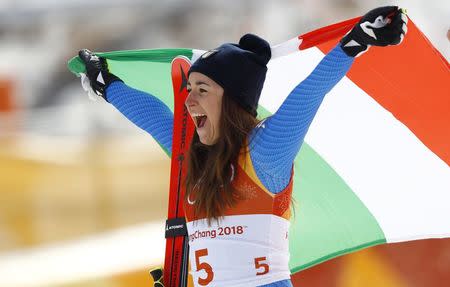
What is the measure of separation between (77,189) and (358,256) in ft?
6.30

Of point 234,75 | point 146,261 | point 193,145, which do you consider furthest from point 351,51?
point 146,261

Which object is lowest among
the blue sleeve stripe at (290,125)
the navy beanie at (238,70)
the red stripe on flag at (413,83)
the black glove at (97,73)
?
the blue sleeve stripe at (290,125)

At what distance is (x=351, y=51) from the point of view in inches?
105

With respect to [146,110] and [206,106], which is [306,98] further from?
[146,110]

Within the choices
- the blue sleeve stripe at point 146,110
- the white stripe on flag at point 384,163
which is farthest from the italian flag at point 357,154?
the blue sleeve stripe at point 146,110

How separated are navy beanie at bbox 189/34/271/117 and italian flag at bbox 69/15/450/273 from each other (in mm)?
533

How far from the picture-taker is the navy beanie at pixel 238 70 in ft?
9.47

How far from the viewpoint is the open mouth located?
2.93 meters

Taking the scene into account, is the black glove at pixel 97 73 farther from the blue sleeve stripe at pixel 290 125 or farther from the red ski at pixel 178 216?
the blue sleeve stripe at pixel 290 125

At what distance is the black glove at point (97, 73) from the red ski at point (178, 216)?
15.0 inches

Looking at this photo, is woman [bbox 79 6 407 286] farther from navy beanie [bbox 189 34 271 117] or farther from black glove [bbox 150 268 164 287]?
black glove [bbox 150 268 164 287]

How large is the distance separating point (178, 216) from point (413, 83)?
1063 mm

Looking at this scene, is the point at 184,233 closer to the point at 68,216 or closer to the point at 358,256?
the point at 358,256

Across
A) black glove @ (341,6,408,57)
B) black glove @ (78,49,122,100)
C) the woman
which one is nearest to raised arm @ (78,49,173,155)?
black glove @ (78,49,122,100)
